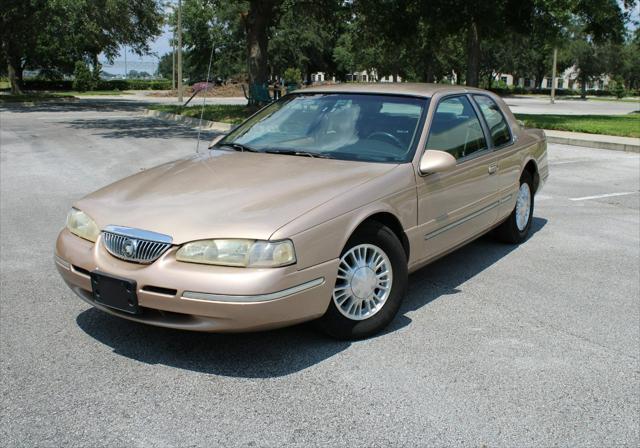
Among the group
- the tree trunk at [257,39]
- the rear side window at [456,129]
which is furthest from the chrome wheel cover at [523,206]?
the tree trunk at [257,39]

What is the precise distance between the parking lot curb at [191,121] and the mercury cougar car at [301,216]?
1442 cm

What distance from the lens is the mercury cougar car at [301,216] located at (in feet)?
11.2

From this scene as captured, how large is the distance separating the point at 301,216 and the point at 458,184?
5.89ft

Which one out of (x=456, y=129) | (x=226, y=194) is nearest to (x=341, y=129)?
(x=456, y=129)

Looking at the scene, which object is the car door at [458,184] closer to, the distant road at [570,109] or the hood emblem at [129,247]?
the hood emblem at [129,247]

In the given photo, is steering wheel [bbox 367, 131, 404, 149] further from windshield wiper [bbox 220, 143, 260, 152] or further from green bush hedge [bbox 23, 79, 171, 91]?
green bush hedge [bbox 23, 79, 171, 91]

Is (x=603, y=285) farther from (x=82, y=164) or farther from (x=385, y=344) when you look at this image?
(x=82, y=164)

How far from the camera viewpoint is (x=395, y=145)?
462 cm

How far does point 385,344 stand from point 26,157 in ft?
35.2

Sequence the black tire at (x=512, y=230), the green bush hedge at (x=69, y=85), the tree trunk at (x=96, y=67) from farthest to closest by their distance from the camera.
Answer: the tree trunk at (x=96, y=67) → the green bush hedge at (x=69, y=85) → the black tire at (x=512, y=230)

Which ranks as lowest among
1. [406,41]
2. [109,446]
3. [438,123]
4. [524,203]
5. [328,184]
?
[109,446]

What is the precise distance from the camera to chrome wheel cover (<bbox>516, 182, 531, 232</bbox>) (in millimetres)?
6461

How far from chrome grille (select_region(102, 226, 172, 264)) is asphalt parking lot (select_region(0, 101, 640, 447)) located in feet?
2.05

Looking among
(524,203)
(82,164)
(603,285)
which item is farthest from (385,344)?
(82,164)
